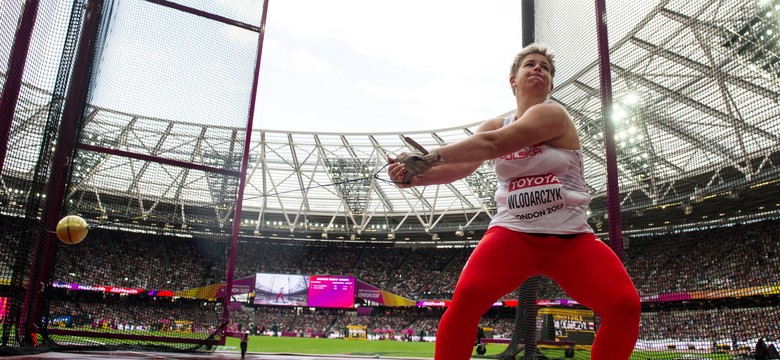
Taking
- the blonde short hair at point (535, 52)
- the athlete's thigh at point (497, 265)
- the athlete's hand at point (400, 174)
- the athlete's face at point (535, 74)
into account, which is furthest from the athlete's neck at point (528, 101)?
the athlete's hand at point (400, 174)

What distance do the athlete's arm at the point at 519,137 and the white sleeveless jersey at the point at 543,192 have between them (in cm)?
10

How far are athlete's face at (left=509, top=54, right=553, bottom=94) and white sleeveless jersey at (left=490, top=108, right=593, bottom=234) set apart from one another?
13.3 inches

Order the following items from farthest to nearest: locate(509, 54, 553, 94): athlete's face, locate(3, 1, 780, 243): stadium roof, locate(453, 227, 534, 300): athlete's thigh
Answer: locate(3, 1, 780, 243): stadium roof
locate(509, 54, 553, 94): athlete's face
locate(453, 227, 534, 300): athlete's thigh

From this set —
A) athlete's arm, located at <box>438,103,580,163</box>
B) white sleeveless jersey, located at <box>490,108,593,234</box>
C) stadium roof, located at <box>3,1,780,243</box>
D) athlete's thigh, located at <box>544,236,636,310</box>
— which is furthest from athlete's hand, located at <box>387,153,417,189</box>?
stadium roof, located at <box>3,1,780,243</box>

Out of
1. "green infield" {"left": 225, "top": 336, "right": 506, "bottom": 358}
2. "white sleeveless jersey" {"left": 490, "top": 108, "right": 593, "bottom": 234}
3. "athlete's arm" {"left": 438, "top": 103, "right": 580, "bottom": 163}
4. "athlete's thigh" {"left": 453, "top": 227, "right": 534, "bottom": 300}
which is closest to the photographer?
"athlete's arm" {"left": 438, "top": 103, "right": 580, "bottom": 163}

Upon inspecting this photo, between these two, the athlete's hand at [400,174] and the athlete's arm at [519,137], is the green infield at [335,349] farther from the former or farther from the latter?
the athlete's arm at [519,137]

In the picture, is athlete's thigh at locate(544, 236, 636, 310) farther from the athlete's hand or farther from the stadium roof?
the stadium roof

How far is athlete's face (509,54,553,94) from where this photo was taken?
2.54 meters

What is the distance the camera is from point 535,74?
2535mm

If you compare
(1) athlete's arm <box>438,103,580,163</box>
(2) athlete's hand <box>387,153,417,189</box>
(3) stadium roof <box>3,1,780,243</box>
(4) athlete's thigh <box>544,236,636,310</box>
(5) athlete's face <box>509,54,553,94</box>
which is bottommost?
(4) athlete's thigh <box>544,236,636,310</box>

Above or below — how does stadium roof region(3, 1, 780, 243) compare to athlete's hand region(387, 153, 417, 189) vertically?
above

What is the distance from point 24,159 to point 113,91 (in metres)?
1.88

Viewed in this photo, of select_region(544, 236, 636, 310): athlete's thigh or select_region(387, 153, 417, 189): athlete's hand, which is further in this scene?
select_region(544, 236, 636, 310): athlete's thigh

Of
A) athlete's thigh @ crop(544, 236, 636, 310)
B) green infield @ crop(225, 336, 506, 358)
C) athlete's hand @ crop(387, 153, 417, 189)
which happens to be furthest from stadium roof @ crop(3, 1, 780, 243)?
green infield @ crop(225, 336, 506, 358)
